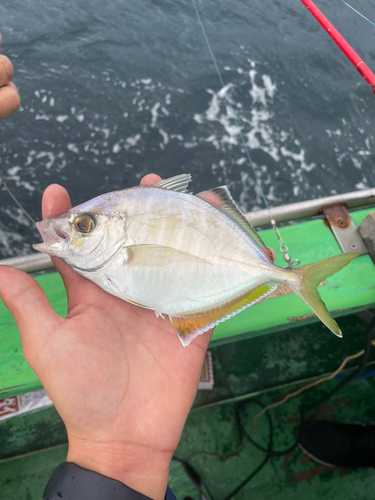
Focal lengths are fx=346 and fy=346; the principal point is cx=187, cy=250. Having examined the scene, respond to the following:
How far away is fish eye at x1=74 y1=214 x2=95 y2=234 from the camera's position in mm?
2145

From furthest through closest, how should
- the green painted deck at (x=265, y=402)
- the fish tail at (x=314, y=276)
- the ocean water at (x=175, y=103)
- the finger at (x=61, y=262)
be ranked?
the ocean water at (x=175, y=103) < the green painted deck at (x=265, y=402) < the finger at (x=61, y=262) < the fish tail at (x=314, y=276)

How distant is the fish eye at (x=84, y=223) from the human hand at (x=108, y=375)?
380 millimetres

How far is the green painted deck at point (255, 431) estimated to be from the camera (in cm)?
348

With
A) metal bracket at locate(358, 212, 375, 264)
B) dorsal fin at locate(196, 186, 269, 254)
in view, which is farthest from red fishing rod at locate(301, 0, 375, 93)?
dorsal fin at locate(196, 186, 269, 254)

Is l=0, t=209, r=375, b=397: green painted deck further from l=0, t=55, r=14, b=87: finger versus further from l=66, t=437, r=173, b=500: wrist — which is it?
l=0, t=55, r=14, b=87: finger

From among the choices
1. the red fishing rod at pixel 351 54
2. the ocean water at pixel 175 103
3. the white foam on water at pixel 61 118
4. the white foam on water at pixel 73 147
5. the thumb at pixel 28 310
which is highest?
the red fishing rod at pixel 351 54

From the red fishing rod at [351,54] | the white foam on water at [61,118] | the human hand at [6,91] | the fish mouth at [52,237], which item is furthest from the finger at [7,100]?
the white foam on water at [61,118]

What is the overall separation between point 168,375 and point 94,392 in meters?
0.49

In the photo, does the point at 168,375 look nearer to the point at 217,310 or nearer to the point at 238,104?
the point at 217,310

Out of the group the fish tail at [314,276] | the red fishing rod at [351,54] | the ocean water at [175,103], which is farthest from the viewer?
the ocean water at [175,103]

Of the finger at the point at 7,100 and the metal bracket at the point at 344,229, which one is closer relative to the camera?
the finger at the point at 7,100

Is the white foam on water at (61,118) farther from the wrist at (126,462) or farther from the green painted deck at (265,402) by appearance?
the wrist at (126,462)

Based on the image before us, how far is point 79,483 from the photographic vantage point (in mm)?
1754

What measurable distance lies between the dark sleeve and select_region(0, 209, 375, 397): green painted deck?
77 centimetres
